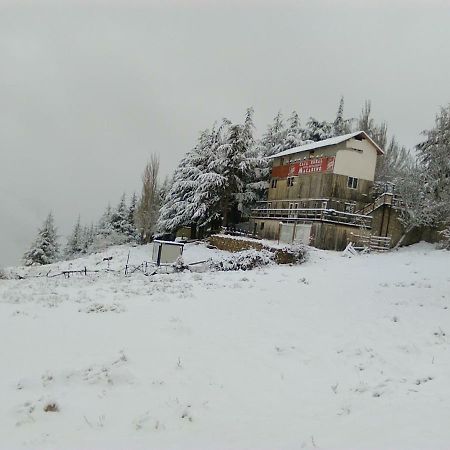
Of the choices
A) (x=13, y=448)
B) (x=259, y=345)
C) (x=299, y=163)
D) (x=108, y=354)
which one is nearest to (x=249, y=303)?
(x=259, y=345)

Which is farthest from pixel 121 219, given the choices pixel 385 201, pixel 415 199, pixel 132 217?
pixel 415 199

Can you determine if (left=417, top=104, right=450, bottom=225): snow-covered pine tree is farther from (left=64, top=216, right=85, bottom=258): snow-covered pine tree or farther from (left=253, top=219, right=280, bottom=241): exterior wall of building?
(left=64, top=216, right=85, bottom=258): snow-covered pine tree

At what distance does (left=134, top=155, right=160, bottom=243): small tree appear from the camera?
5259 centimetres

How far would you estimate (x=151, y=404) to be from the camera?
6.81 metres

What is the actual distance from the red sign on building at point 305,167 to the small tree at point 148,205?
667 inches

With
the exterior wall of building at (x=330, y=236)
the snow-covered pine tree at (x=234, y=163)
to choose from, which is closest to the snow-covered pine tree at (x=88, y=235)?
the snow-covered pine tree at (x=234, y=163)

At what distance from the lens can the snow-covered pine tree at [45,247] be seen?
56.9m

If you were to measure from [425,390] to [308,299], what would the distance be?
285 inches

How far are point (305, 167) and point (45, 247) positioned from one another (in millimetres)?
39293

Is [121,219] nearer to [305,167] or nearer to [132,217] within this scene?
[132,217]

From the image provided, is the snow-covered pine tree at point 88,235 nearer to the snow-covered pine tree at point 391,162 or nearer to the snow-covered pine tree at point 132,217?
the snow-covered pine tree at point 132,217

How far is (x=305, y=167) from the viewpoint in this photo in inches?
1679

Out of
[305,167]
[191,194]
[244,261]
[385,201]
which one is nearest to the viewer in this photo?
[244,261]

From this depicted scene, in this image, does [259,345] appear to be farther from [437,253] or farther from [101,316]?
[437,253]
